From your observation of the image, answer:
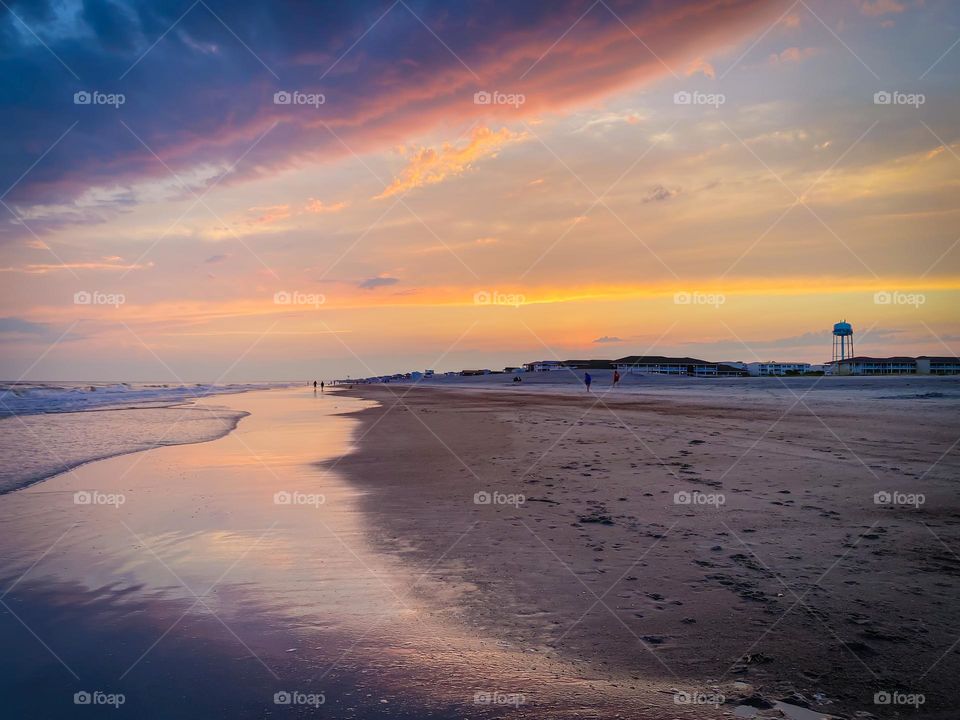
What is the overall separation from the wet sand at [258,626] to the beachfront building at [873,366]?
9511cm

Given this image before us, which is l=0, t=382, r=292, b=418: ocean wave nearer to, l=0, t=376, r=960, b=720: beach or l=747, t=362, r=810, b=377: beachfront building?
l=0, t=376, r=960, b=720: beach

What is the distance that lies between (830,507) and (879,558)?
114 inches

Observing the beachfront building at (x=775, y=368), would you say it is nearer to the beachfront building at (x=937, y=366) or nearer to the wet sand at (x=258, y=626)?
the beachfront building at (x=937, y=366)

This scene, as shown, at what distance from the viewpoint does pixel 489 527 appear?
995cm

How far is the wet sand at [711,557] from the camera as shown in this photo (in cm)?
521

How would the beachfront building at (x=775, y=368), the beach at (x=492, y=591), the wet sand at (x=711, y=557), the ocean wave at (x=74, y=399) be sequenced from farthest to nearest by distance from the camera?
1. the beachfront building at (x=775, y=368)
2. the ocean wave at (x=74, y=399)
3. the wet sand at (x=711, y=557)
4. the beach at (x=492, y=591)

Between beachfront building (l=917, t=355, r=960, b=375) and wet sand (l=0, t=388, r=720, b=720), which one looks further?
beachfront building (l=917, t=355, r=960, b=375)

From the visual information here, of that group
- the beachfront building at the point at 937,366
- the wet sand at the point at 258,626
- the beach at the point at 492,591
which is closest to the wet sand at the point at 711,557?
the beach at the point at 492,591

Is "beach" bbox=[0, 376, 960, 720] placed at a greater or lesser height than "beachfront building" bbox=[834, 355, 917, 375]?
lesser

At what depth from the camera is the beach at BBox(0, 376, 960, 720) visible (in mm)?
4844

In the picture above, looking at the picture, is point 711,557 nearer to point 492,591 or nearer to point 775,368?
point 492,591

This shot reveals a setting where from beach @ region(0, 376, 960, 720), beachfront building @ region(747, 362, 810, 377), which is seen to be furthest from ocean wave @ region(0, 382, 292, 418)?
beachfront building @ region(747, 362, 810, 377)

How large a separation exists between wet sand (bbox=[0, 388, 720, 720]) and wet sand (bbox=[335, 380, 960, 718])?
241 mm

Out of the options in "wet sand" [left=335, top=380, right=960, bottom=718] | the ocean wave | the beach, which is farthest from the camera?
the ocean wave
